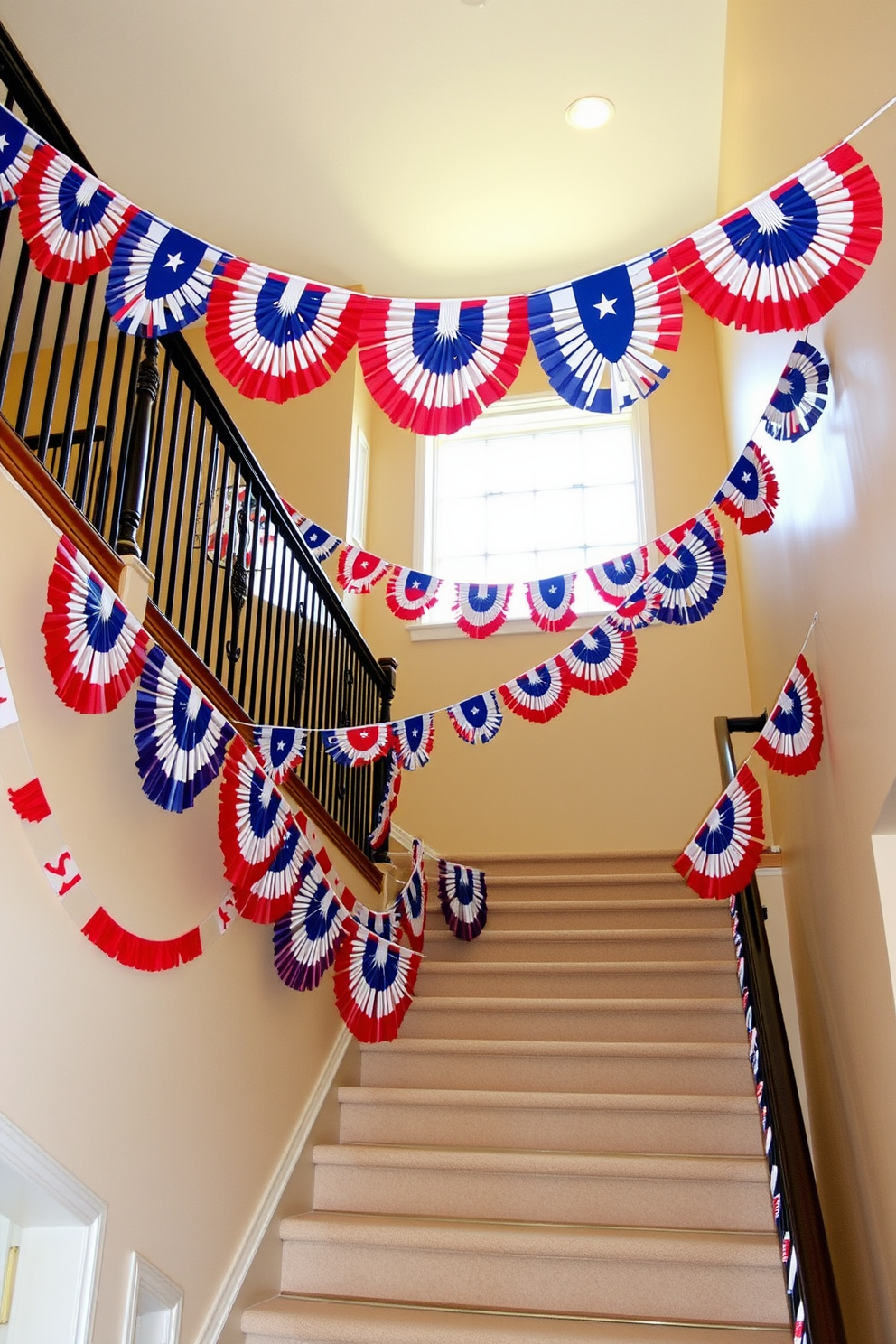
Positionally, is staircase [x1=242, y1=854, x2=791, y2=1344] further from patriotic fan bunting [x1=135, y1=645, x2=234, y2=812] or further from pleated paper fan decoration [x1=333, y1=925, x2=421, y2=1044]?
patriotic fan bunting [x1=135, y1=645, x2=234, y2=812]

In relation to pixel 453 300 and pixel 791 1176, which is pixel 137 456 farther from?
pixel 791 1176

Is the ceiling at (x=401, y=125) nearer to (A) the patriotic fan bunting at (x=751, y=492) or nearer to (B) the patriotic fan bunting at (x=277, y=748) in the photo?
(A) the patriotic fan bunting at (x=751, y=492)

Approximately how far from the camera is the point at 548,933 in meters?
4.08

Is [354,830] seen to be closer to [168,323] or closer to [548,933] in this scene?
[548,933]

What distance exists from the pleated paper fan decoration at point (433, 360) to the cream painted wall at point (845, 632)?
A: 0.75 m

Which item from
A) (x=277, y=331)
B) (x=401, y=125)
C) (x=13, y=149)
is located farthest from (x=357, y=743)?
(x=401, y=125)

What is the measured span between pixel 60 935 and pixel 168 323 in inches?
45.5

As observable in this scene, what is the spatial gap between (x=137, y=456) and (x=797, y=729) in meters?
1.76

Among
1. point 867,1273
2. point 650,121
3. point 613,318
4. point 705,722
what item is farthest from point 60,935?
point 650,121

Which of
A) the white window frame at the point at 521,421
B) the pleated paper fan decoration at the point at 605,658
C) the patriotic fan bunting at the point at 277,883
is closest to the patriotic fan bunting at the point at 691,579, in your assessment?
the pleated paper fan decoration at the point at 605,658

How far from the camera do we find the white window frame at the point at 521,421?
586 cm

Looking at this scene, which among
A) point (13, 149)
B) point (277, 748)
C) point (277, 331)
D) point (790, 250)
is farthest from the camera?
point (277, 748)

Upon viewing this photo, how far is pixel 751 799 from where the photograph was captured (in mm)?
2928

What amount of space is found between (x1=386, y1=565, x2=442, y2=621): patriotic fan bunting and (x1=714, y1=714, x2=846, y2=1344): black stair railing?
1.51 meters
